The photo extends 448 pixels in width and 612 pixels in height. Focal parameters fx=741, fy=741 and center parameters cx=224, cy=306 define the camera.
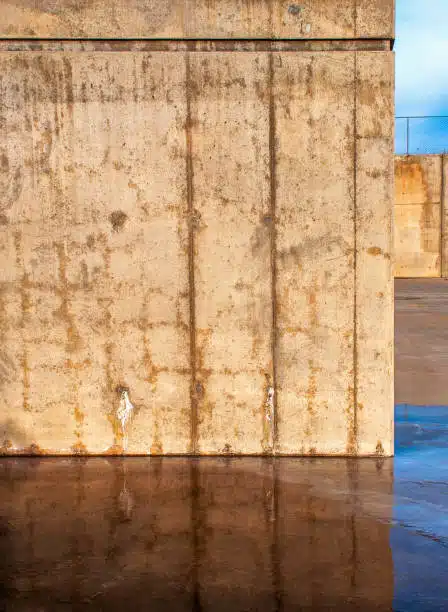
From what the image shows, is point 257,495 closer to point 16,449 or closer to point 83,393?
point 83,393

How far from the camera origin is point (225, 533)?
11.7ft

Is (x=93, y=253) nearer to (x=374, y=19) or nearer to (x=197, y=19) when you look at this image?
(x=197, y=19)

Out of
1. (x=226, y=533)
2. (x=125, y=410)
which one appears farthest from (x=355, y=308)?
(x=226, y=533)

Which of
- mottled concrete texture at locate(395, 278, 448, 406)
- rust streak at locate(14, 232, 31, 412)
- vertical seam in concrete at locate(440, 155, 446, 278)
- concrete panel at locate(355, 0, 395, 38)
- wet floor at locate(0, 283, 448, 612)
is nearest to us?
wet floor at locate(0, 283, 448, 612)

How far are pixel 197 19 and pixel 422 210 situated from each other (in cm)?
2324

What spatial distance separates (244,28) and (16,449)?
310cm

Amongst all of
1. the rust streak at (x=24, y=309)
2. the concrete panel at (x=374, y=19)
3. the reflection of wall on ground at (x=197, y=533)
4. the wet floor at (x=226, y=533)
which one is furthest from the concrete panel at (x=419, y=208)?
the rust streak at (x=24, y=309)

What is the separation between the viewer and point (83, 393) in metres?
4.86

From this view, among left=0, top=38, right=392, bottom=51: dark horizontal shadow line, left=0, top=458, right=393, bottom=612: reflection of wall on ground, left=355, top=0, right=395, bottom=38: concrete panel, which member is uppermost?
left=355, top=0, right=395, bottom=38: concrete panel

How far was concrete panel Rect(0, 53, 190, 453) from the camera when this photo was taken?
4727 millimetres

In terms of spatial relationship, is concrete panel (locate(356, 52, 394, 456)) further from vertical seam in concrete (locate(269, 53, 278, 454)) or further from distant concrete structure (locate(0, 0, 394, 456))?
vertical seam in concrete (locate(269, 53, 278, 454))

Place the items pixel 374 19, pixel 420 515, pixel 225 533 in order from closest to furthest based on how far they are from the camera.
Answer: pixel 225 533 < pixel 420 515 < pixel 374 19

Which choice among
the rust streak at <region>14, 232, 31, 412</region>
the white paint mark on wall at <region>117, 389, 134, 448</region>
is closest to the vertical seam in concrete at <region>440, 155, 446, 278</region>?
the white paint mark on wall at <region>117, 389, 134, 448</region>

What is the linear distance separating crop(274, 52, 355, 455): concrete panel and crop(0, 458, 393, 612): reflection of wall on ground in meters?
0.35
